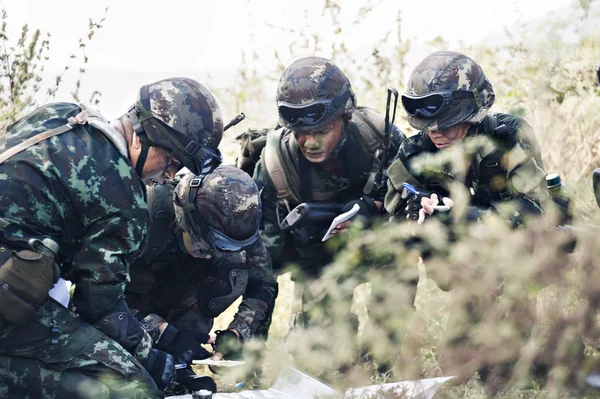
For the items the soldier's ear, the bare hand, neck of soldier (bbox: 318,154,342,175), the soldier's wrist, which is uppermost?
the soldier's ear

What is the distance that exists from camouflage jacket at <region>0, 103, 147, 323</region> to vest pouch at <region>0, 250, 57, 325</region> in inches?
3.8

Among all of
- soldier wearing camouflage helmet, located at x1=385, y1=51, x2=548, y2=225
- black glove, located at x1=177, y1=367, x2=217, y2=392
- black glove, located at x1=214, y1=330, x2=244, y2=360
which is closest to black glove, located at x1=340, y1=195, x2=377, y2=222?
soldier wearing camouflage helmet, located at x1=385, y1=51, x2=548, y2=225

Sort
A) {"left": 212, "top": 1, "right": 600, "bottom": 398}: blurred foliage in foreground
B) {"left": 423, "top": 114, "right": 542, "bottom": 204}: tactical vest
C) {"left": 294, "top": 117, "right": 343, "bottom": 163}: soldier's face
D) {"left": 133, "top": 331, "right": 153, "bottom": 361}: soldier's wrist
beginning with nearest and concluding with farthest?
{"left": 212, "top": 1, "right": 600, "bottom": 398}: blurred foliage in foreground < {"left": 133, "top": 331, "right": 153, "bottom": 361}: soldier's wrist < {"left": 423, "top": 114, "right": 542, "bottom": 204}: tactical vest < {"left": 294, "top": 117, "right": 343, "bottom": 163}: soldier's face

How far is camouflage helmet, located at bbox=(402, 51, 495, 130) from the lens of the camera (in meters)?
4.84

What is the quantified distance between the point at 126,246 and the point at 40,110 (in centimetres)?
72

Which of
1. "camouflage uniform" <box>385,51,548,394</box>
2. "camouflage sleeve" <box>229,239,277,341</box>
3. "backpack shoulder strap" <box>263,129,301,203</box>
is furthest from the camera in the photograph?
"backpack shoulder strap" <box>263,129,301,203</box>

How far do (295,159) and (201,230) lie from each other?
109 centimetres

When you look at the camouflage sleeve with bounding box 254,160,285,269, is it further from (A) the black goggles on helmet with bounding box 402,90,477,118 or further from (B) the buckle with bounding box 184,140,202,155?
(B) the buckle with bounding box 184,140,202,155

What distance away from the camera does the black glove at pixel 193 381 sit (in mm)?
4566

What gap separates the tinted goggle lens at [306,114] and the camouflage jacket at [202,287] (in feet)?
2.60

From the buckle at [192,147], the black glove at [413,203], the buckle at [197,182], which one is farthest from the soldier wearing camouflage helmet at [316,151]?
the buckle at [192,147]

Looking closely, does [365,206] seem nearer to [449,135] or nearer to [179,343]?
[449,135]

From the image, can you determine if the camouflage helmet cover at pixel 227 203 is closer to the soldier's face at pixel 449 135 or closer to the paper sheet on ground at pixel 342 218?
the paper sheet on ground at pixel 342 218

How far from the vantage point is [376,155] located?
547cm
